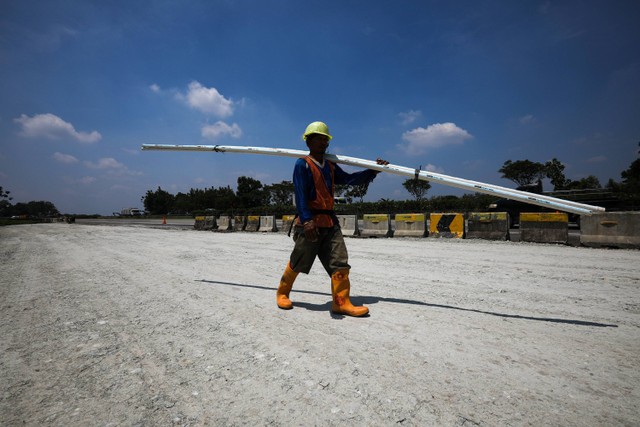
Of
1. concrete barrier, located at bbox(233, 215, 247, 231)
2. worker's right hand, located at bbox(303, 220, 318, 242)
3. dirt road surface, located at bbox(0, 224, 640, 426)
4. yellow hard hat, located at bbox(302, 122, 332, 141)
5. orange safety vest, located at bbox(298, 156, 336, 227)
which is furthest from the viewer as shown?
concrete barrier, located at bbox(233, 215, 247, 231)

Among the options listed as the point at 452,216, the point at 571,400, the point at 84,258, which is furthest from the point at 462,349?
the point at 452,216

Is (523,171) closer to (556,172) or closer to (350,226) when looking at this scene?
(556,172)

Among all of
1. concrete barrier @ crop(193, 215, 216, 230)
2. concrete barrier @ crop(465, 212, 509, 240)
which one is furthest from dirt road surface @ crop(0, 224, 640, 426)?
concrete barrier @ crop(193, 215, 216, 230)

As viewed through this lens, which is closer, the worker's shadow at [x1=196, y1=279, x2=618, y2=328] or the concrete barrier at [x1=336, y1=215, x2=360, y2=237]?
the worker's shadow at [x1=196, y1=279, x2=618, y2=328]

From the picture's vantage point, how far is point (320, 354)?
7.36 ft

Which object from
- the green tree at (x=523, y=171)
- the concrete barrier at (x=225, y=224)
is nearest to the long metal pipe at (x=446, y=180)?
the concrete barrier at (x=225, y=224)

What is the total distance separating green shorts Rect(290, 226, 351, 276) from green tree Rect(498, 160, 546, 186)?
61.1 m

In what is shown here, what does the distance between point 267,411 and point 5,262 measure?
9.21 m

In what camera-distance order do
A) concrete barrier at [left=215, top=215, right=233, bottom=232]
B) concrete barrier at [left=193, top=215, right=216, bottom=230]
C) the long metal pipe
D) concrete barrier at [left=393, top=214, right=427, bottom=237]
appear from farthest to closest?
concrete barrier at [left=193, top=215, right=216, bottom=230] → concrete barrier at [left=215, top=215, right=233, bottom=232] → concrete barrier at [left=393, top=214, right=427, bottom=237] → the long metal pipe

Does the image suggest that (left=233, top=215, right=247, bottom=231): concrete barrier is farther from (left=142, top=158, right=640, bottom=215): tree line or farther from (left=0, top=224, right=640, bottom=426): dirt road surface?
(left=0, top=224, right=640, bottom=426): dirt road surface

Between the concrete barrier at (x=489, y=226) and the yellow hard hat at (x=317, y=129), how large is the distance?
9.21 meters

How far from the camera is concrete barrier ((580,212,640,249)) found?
762 cm

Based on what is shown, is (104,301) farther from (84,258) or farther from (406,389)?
(84,258)

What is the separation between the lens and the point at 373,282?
15.4 feet
